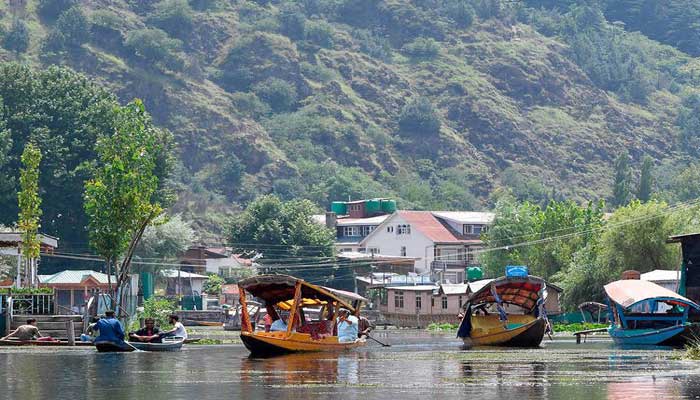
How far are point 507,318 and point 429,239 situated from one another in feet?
259

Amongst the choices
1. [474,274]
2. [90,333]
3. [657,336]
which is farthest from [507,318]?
[474,274]

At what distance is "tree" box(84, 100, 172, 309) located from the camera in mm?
74000

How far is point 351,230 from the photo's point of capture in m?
163

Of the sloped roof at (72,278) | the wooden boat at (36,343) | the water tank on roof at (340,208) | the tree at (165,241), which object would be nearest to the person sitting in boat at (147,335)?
the wooden boat at (36,343)

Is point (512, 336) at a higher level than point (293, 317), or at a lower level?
lower

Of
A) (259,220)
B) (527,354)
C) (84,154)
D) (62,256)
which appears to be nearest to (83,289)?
(62,256)

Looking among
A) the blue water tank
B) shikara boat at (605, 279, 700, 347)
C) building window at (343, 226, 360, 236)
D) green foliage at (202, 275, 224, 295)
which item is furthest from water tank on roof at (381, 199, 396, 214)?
the blue water tank

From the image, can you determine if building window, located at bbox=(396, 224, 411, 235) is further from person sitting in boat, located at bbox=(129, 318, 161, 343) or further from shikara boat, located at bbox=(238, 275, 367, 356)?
person sitting in boat, located at bbox=(129, 318, 161, 343)

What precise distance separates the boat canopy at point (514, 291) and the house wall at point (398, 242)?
74018 mm

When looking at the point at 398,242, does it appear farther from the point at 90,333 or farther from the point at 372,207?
the point at 90,333

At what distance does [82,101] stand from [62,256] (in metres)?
17.9

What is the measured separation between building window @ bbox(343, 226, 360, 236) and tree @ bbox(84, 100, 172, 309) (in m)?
86.3

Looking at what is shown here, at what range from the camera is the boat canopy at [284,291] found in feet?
189

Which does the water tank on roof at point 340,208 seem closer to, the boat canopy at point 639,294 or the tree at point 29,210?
the tree at point 29,210
